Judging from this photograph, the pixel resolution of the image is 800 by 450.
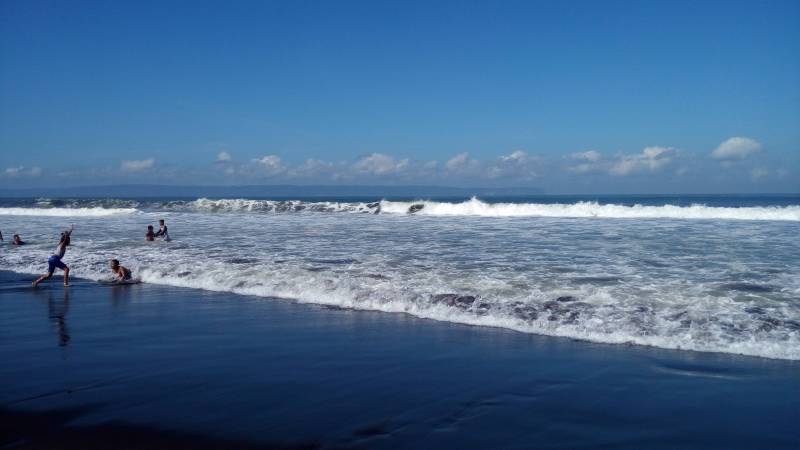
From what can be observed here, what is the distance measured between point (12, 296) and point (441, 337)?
32.5 ft

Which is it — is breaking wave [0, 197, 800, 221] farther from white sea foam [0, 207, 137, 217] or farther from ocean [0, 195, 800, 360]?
ocean [0, 195, 800, 360]

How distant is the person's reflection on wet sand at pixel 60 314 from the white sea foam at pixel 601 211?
34.6m

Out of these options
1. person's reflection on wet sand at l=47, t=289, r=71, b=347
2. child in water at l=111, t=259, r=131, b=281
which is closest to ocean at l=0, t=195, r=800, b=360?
child in water at l=111, t=259, r=131, b=281

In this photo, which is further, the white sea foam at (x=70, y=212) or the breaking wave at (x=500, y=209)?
the white sea foam at (x=70, y=212)

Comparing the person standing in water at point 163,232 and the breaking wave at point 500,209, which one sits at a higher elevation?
the breaking wave at point 500,209

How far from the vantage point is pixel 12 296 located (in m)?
12.7

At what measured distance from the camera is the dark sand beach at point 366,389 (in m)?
5.21

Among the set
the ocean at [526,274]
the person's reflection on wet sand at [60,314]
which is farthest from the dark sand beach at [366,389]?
the ocean at [526,274]

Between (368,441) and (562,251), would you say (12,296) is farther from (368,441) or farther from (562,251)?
(562,251)

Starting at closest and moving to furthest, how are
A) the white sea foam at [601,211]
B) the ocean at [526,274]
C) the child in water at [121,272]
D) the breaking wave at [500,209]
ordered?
Answer: the ocean at [526,274]
the child in water at [121,272]
the white sea foam at [601,211]
the breaking wave at [500,209]

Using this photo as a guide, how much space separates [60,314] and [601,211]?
126ft

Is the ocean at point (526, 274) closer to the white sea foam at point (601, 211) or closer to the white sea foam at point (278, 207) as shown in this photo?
the white sea foam at point (601, 211)

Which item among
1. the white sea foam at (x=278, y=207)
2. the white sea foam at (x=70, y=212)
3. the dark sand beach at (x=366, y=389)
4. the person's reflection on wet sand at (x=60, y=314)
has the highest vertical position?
the white sea foam at (x=278, y=207)

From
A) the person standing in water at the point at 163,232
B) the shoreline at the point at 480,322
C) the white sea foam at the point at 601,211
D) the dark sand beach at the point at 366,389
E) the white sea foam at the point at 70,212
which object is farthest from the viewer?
the white sea foam at the point at 70,212
